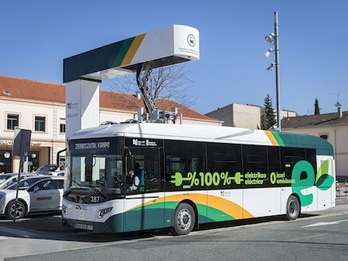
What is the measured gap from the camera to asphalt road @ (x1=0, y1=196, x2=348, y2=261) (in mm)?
9594

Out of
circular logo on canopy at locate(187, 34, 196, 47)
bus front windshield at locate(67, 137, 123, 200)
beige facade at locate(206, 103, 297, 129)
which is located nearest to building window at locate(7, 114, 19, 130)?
circular logo on canopy at locate(187, 34, 196, 47)

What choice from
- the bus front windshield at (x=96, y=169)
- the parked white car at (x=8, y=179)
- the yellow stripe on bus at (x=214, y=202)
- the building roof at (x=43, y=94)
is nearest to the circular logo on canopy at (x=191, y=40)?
the yellow stripe on bus at (x=214, y=202)

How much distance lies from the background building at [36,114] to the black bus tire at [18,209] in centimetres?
2667

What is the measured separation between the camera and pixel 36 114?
46375mm

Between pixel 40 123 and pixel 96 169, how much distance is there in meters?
36.9

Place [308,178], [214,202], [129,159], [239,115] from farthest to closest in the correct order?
[239,115], [308,178], [214,202], [129,159]

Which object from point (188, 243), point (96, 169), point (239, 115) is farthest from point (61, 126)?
point (239, 115)

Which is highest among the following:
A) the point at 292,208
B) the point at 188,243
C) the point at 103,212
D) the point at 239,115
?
the point at 239,115

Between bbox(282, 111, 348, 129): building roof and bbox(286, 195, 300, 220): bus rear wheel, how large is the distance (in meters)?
44.6

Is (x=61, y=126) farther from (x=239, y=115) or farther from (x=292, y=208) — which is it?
(x=239, y=115)

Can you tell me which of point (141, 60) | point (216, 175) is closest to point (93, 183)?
point (216, 175)

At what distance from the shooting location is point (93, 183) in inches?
461

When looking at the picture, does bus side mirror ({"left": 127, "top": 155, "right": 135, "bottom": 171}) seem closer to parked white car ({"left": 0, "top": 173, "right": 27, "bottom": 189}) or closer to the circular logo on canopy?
the circular logo on canopy

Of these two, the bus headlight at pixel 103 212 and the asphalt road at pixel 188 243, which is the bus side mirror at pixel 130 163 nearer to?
the bus headlight at pixel 103 212
